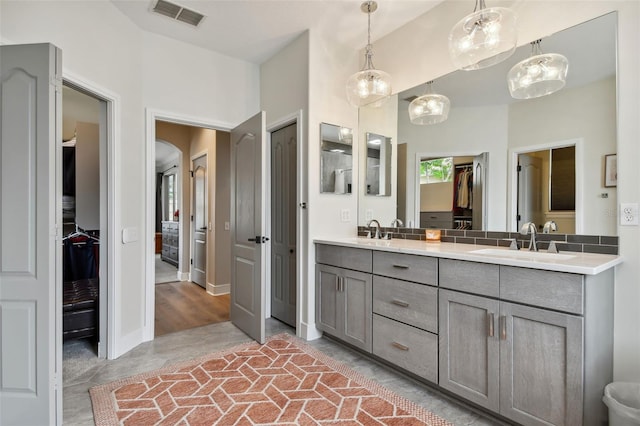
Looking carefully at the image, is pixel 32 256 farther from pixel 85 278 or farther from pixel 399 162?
pixel 399 162

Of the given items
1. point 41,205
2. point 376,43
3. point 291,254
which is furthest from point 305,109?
point 41,205

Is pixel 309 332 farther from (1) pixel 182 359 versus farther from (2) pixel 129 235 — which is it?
(2) pixel 129 235

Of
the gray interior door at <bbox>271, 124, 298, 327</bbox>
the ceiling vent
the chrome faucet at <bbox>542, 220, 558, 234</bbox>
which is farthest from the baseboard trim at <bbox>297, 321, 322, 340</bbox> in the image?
the ceiling vent

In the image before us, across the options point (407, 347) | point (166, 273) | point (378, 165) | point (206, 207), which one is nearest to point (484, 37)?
point (378, 165)

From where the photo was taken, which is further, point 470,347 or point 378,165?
point 378,165

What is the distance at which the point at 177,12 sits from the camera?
276 cm

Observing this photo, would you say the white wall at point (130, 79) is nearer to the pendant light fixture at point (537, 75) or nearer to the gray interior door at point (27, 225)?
the gray interior door at point (27, 225)

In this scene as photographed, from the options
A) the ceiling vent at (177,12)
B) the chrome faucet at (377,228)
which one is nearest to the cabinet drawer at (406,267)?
the chrome faucet at (377,228)

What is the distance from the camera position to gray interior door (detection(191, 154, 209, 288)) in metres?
5.10

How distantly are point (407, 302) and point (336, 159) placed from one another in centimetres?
158

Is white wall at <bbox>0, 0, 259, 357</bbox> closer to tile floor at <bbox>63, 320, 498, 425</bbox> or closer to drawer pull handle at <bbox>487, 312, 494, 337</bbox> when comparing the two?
tile floor at <bbox>63, 320, 498, 425</bbox>

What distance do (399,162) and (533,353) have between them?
191cm

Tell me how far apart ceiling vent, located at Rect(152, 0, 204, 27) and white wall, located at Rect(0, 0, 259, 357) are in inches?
14.6

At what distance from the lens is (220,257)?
15.5 feet
